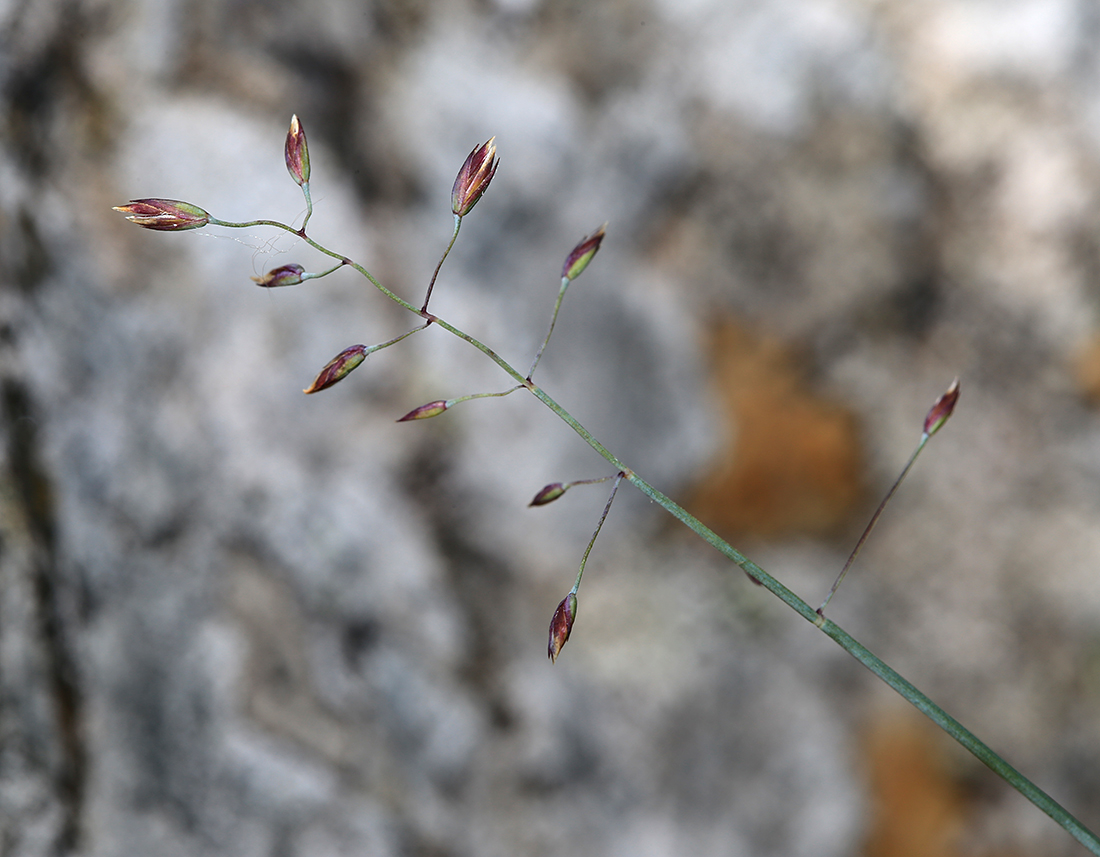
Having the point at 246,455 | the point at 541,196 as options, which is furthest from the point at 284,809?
the point at 541,196

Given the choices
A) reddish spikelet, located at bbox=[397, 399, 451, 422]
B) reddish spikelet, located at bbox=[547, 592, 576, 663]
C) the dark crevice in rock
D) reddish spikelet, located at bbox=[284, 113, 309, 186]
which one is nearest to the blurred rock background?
the dark crevice in rock

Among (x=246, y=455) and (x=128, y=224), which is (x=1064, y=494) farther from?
(x=128, y=224)

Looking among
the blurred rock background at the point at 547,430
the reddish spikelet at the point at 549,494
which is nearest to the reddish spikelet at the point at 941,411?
the reddish spikelet at the point at 549,494

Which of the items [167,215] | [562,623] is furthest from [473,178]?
[562,623]

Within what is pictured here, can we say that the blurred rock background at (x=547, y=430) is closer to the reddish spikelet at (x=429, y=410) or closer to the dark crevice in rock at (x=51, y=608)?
the dark crevice in rock at (x=51, y=608)

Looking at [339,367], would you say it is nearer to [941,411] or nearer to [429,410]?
[429,410]
